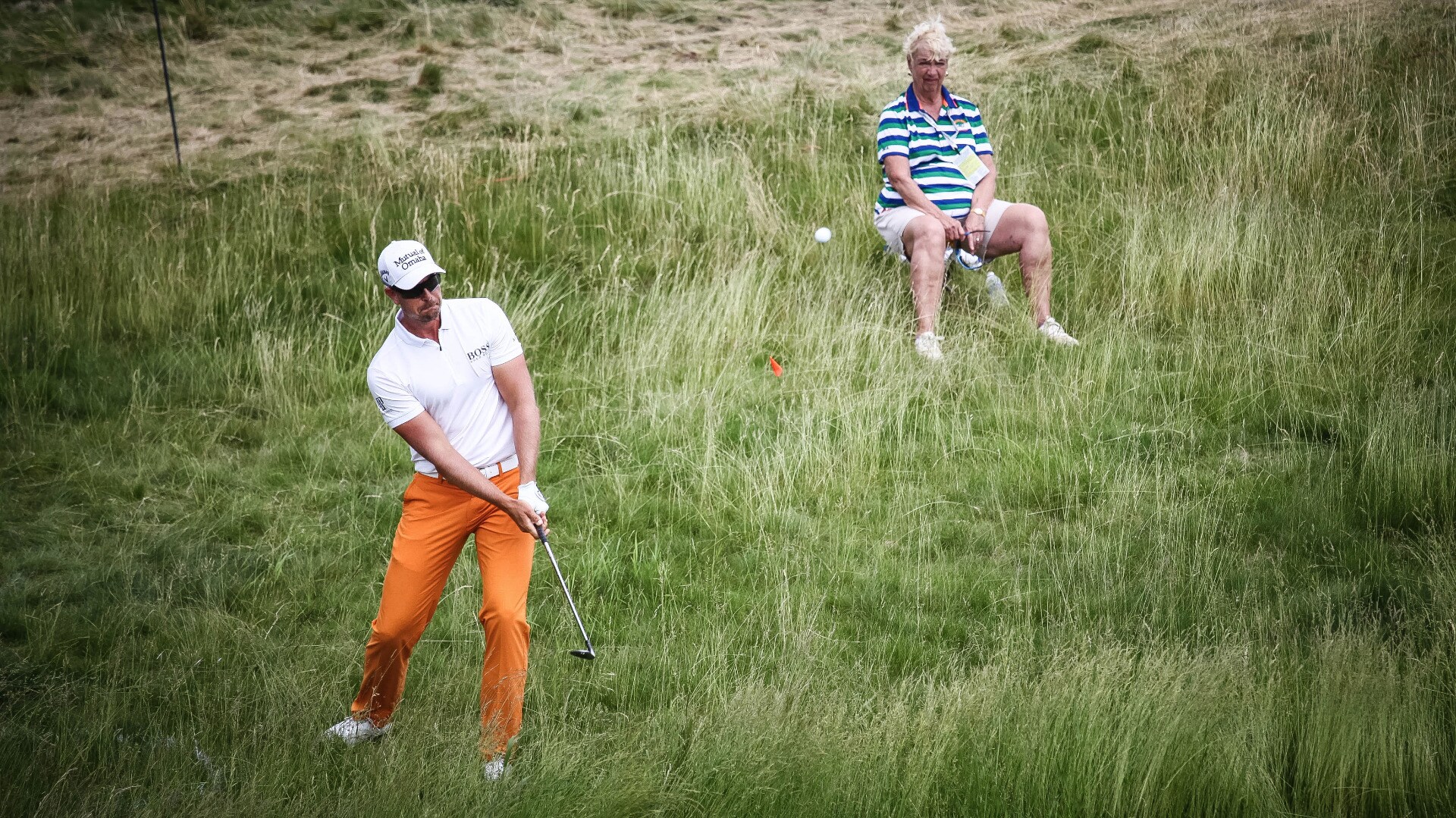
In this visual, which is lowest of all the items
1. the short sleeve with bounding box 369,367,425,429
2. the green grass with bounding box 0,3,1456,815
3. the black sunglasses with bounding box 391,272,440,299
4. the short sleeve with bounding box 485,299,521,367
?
the green grass with bounding box 0,3,1456,815

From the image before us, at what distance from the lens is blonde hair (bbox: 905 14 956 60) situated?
638 cm

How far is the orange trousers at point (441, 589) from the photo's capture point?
3479mm

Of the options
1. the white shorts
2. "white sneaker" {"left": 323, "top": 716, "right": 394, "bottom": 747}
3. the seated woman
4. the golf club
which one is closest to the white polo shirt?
the golf club

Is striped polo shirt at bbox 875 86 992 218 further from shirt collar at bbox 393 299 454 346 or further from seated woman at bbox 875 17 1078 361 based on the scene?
shirt collar at bbox 393 299 454 346

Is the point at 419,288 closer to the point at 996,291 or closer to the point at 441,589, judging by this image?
the point at 441,589

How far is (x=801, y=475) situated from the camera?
17.0 ft

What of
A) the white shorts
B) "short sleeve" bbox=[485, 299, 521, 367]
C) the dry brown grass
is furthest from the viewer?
the dry brown grass

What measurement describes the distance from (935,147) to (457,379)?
12.8 feet

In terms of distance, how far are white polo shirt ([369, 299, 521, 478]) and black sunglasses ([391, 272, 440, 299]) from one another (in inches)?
5.0

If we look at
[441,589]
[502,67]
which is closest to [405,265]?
[441,589]

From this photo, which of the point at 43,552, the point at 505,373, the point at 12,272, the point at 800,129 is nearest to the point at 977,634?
the point at 505,373

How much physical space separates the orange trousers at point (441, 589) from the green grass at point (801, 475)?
164 millimetres

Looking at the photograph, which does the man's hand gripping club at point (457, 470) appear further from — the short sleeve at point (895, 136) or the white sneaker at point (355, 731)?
the short sleeve at point (895, 136)

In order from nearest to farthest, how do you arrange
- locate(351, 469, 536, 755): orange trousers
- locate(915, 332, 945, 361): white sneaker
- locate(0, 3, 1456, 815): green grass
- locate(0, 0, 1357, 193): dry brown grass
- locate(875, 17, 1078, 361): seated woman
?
locate(0, 3, 1456, 815): green grass → locate(351, 469, 536, 755): orange trousers → locate(915, 332, 945, 361): white sneaker → locate(875, 17, 1078, 361): seated woman → locate(0, 0, 1357, 193): dry brown grass
